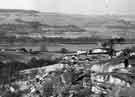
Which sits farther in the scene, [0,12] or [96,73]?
[0,12]

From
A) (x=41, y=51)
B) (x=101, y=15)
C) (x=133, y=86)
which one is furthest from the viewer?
(x=101, y=15)

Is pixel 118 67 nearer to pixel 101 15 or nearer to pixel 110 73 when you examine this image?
pixel 110 73

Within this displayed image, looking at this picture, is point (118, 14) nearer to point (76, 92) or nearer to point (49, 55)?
point (49, 55)

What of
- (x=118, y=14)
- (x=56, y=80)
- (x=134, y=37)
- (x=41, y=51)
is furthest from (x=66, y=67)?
(x=118, y=14)

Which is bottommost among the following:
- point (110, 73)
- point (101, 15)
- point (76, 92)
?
point (76, 92)

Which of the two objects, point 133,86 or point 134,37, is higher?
point 134,37

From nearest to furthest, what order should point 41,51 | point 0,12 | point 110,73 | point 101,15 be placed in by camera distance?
1. point 110,73
2. point 41,51
3. point 0,12
4. point 101,15

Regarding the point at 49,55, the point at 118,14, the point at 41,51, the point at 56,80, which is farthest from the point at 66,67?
the point at 118,14
